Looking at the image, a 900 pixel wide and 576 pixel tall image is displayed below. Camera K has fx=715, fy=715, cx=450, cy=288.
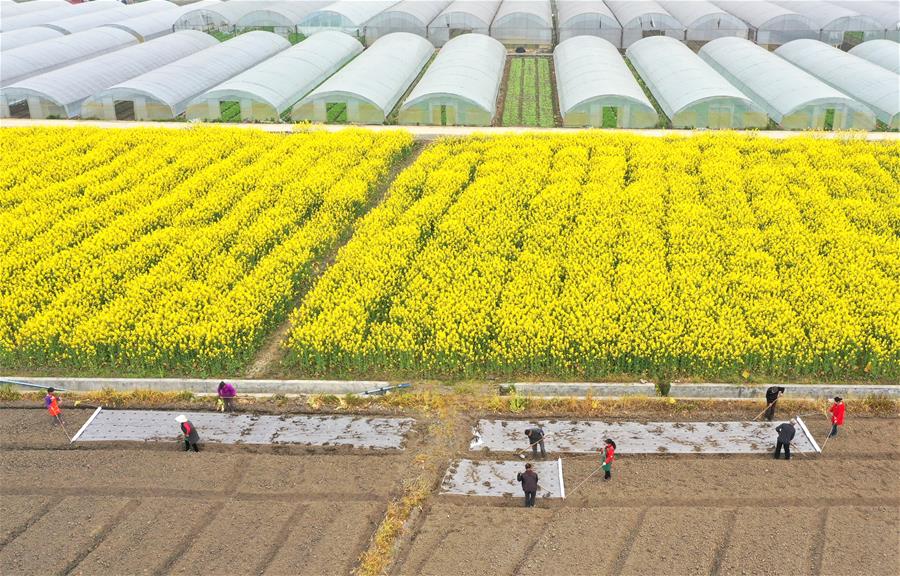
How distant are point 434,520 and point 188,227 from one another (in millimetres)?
17626

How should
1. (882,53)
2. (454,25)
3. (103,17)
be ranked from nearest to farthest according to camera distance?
(882,53) → (454,25) → (103,17)

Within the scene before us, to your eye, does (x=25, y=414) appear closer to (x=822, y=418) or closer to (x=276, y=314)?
(x=276, y=314)

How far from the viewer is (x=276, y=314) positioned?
2227 centimetres

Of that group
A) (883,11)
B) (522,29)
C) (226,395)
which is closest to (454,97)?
(522,29)

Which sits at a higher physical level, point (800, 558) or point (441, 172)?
point (441, 172)

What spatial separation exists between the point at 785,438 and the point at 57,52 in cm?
5908

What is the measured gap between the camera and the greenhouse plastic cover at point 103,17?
6919 centimetres

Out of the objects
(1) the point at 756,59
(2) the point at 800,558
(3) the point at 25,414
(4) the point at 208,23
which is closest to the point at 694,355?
(2) the point at 800,558

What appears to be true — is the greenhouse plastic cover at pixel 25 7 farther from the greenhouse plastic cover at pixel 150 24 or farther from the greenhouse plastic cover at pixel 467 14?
the greenhouse plastic cover at pixel 467 14

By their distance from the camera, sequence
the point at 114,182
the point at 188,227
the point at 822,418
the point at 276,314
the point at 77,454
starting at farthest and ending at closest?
the point at 114,182
the point at 188,227
the point at 276,314
the point at 822,418
the point at 77,454

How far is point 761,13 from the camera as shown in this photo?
63.0m

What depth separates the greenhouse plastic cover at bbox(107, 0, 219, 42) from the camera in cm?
6686

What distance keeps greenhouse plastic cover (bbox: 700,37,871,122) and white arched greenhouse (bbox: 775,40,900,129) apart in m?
2.21

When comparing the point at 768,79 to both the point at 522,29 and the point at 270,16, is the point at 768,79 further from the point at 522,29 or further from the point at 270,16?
the point at 270,16
